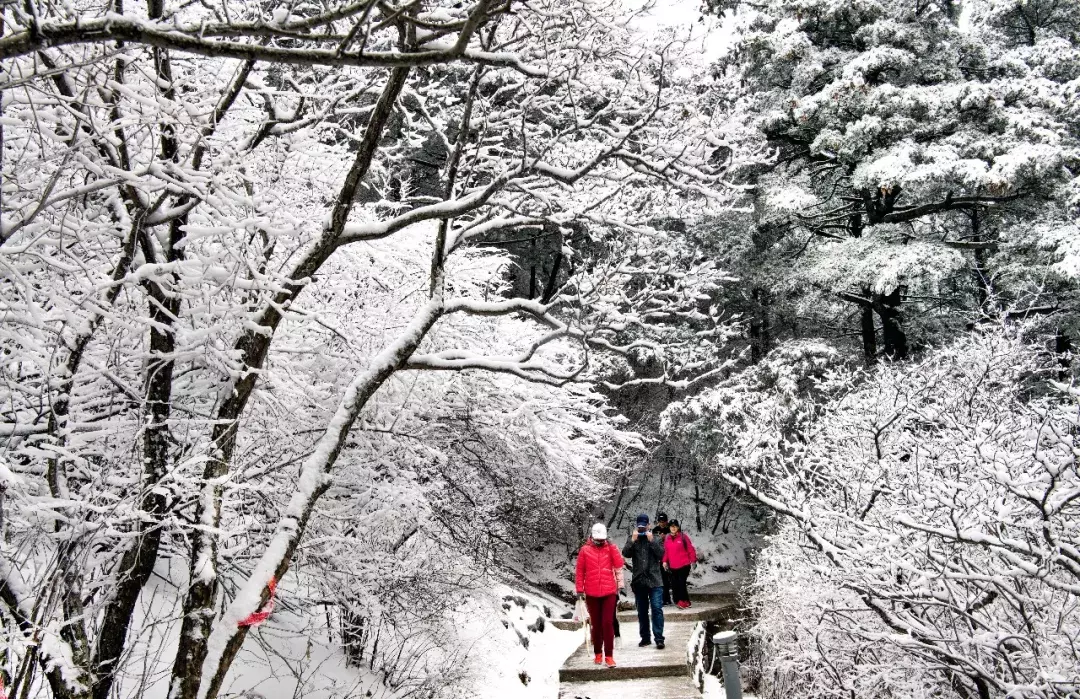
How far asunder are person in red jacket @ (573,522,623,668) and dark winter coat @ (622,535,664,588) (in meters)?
0.55

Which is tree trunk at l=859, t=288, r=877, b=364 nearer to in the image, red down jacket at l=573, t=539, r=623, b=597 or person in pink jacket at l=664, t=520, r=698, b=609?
person in pink jacket at l=664, t=520, r=698, b=609

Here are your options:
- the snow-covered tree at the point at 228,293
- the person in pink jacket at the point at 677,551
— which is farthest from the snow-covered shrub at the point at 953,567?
the person in pink jacket at the point at 677,551

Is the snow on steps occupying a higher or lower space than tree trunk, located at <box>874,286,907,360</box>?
lower

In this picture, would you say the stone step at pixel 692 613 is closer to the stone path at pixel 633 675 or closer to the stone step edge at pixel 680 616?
the stone step edge at pixel 680 616

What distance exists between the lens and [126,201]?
17.7ft

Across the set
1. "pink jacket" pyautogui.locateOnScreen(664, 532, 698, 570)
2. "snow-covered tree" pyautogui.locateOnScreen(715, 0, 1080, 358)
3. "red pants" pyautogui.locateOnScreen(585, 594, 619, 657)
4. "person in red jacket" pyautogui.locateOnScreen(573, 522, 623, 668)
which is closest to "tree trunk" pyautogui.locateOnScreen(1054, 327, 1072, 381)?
"snow-covered tree" pyautogui.locateOnScreen(715, 0, 1080, 358)

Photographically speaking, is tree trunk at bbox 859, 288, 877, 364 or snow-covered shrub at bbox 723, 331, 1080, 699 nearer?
snow-covered shrub at bbox 723, 331, 1080, 699

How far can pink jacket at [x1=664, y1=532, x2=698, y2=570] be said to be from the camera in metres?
13.5

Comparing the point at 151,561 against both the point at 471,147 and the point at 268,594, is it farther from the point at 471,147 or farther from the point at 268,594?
the point at 471,147

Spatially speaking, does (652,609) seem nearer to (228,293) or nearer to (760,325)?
(228,293)

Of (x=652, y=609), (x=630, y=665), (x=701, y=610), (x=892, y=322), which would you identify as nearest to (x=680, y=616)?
(x=701, y=610)

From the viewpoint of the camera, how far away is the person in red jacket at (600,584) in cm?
845

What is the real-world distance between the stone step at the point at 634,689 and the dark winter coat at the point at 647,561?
1.11m

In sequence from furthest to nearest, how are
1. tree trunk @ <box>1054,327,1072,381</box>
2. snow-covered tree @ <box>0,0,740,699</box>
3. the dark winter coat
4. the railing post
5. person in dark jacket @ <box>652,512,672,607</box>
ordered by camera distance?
1. tree trunk @ <box>1054,327,1072,381</box>
2. person in dark jacket @ <box>652,512,672,607</box>
3. the dark winter coat
4. the railing post
5. snow-covered tree @ <box>0,0,740,699</box>
